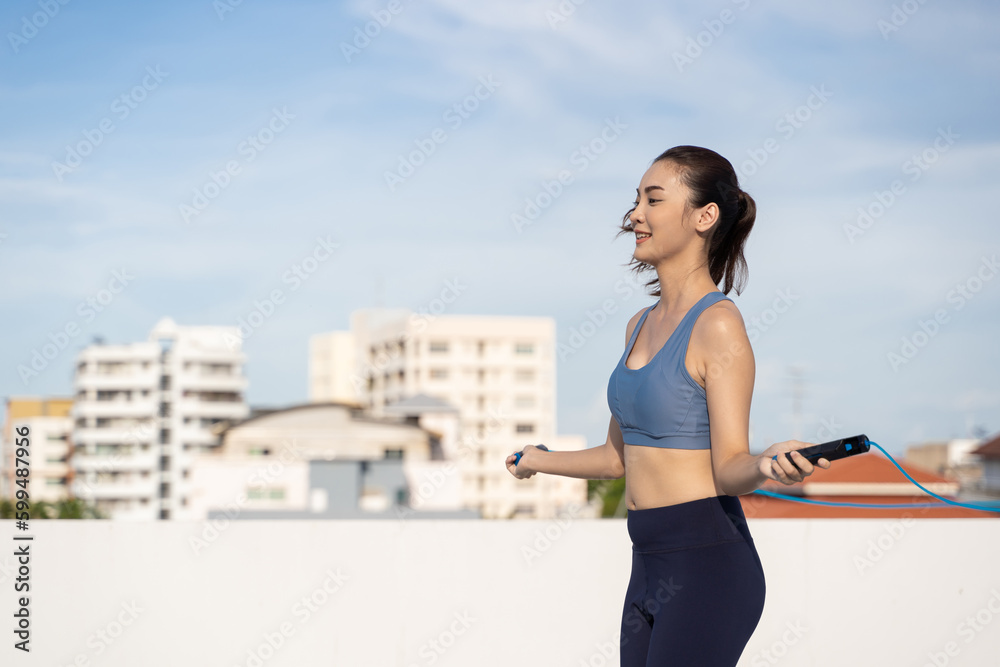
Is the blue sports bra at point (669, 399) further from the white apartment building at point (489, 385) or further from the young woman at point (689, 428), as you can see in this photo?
the white apartment building at point (489, 385)

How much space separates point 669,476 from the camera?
165cm

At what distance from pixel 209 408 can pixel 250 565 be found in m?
80.3

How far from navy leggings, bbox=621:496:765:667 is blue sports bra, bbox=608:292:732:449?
11 cm

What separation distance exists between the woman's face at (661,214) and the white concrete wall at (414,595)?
5.72 feet

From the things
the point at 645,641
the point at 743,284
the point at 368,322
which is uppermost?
the point at 368,322

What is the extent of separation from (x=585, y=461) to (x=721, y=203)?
545 millimetres

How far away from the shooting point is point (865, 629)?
3.45m

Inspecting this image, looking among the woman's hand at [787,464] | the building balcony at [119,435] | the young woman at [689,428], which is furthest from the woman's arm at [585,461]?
the building balcony at [119,435]

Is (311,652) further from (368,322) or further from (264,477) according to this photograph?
(368,322)

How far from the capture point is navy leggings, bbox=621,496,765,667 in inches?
62.9

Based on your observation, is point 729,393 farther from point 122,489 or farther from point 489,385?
point 489,385

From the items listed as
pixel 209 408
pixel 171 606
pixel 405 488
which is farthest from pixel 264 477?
pixel 171 606

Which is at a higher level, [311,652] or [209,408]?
[209,408]

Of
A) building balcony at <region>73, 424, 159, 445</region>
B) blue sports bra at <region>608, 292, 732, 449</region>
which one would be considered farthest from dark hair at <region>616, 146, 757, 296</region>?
building balcony at <region>73, 424, 159, 445</region>
